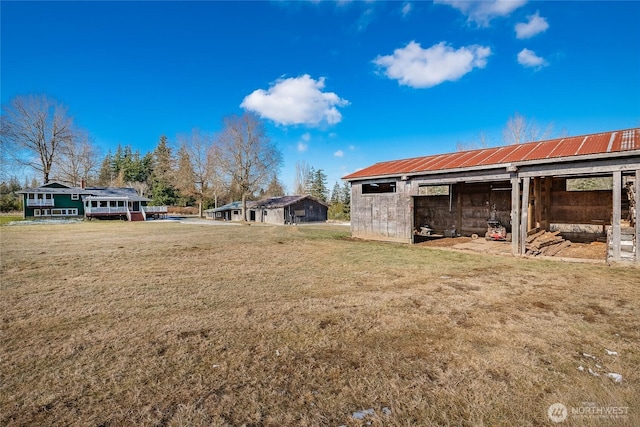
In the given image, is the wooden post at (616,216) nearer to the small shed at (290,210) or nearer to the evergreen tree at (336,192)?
the small shed at (290,210)

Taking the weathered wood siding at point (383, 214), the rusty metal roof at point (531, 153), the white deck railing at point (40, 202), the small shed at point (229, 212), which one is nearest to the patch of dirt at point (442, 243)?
the weathered wood siding at point (383, 214)

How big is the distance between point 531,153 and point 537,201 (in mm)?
4543

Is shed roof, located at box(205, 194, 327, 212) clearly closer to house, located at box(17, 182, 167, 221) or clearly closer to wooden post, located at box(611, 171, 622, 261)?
house, located at box(17, 182, 167, 221)

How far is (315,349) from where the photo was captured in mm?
3807

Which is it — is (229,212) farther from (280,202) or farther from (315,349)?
(315,349)

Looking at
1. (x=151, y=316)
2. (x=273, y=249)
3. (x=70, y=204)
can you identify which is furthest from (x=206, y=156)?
(x=151, y=316)

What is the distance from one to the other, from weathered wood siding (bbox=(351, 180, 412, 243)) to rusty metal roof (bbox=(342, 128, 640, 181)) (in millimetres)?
1025

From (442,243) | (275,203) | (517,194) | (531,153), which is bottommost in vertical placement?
(442,243)

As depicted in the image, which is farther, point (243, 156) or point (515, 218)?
point (243, 156)

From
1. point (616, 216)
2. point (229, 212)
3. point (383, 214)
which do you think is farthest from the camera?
point (229, 212)

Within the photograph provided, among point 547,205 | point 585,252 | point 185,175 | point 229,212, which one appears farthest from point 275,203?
point 585,252

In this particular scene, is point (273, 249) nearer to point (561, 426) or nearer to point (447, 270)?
point (447, 270)

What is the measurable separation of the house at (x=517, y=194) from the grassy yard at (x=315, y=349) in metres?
3.74

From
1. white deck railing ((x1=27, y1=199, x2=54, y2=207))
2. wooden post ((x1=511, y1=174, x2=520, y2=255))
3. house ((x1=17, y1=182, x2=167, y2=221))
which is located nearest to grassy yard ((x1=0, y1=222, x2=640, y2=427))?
wooden post ((x1=511, y1=174, x2=520, y2=255))
